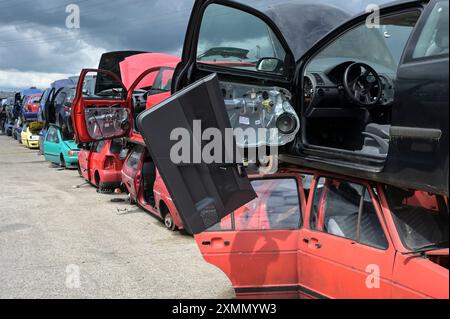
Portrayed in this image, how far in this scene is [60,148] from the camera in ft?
50.7

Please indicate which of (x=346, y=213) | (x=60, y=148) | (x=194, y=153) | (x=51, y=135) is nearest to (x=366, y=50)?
(x=346, y=213)

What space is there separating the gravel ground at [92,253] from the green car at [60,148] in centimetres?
412

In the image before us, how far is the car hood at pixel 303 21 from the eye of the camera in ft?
15.2

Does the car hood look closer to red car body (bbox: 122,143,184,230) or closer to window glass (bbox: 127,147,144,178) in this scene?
red car body (bbox: 122,143,184,230)

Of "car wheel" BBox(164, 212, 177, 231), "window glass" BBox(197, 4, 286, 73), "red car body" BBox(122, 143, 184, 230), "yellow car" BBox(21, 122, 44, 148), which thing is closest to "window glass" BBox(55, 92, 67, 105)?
"yellow car" BBox(21, 122, 44, 148)

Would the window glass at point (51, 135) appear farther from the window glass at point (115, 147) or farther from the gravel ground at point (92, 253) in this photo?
the window glass at point (115, 147)

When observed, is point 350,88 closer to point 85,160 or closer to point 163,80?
point 163,80

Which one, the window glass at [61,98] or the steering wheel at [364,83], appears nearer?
the steering wheel at [364,83]

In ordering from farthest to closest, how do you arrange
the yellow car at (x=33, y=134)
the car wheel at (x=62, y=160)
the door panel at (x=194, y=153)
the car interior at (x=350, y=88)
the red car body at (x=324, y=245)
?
the yellow car at (x=33, y=134) → the car wheel at (x=62, y=160) → the car interior at (x=350, y=88) → the door panel at (x=194, y=153) → the red car body at (x=324, y=245)

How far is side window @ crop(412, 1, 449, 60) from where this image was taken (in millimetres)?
2824

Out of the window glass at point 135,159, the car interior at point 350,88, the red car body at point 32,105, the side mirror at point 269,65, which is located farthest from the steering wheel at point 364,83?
the red car body at point 32,105

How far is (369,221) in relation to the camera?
11.8 feet
